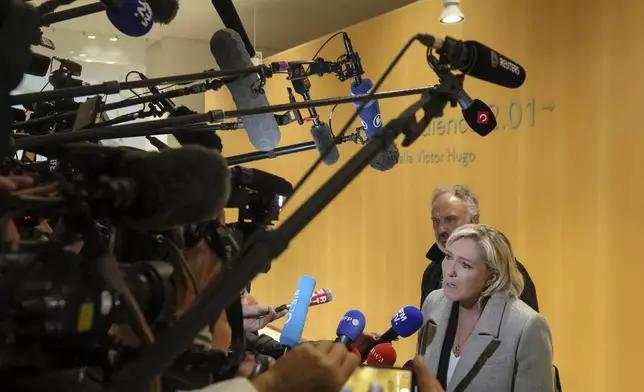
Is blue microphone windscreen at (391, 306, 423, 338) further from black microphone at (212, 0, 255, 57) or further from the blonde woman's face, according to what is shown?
black microphone at (212, 0, 255, 57)

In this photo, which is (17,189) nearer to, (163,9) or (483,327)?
(163,9)

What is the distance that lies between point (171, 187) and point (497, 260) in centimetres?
144

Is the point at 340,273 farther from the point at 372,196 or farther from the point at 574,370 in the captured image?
the point at 574,370

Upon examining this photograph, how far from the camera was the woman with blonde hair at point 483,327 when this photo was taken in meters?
1.72


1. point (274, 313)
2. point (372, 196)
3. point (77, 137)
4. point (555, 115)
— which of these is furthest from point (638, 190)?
point (77, 137)

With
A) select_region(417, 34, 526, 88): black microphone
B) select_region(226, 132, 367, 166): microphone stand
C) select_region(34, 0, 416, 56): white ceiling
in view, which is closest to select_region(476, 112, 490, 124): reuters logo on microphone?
select_region(417, 34, 526, 88): black microphone

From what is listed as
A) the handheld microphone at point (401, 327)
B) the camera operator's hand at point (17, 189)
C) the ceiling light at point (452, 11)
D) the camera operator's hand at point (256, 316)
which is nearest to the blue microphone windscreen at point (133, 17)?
the camera operator's hand at point (17, 189)

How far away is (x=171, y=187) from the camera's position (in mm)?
657

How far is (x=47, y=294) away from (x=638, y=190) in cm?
274

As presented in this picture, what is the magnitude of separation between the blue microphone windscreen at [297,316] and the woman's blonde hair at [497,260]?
52cm

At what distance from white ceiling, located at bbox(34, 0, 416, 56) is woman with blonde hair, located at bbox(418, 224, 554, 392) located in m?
4.32

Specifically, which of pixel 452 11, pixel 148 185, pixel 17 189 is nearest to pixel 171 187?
pixel 148 185

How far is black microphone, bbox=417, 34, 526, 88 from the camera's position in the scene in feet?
2.95

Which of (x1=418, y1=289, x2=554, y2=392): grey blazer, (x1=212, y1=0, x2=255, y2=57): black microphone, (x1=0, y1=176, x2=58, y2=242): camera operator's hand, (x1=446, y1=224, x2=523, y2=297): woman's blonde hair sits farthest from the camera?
(x1=446, y1=224, x2=523, y2=297): woman's blonde hair
